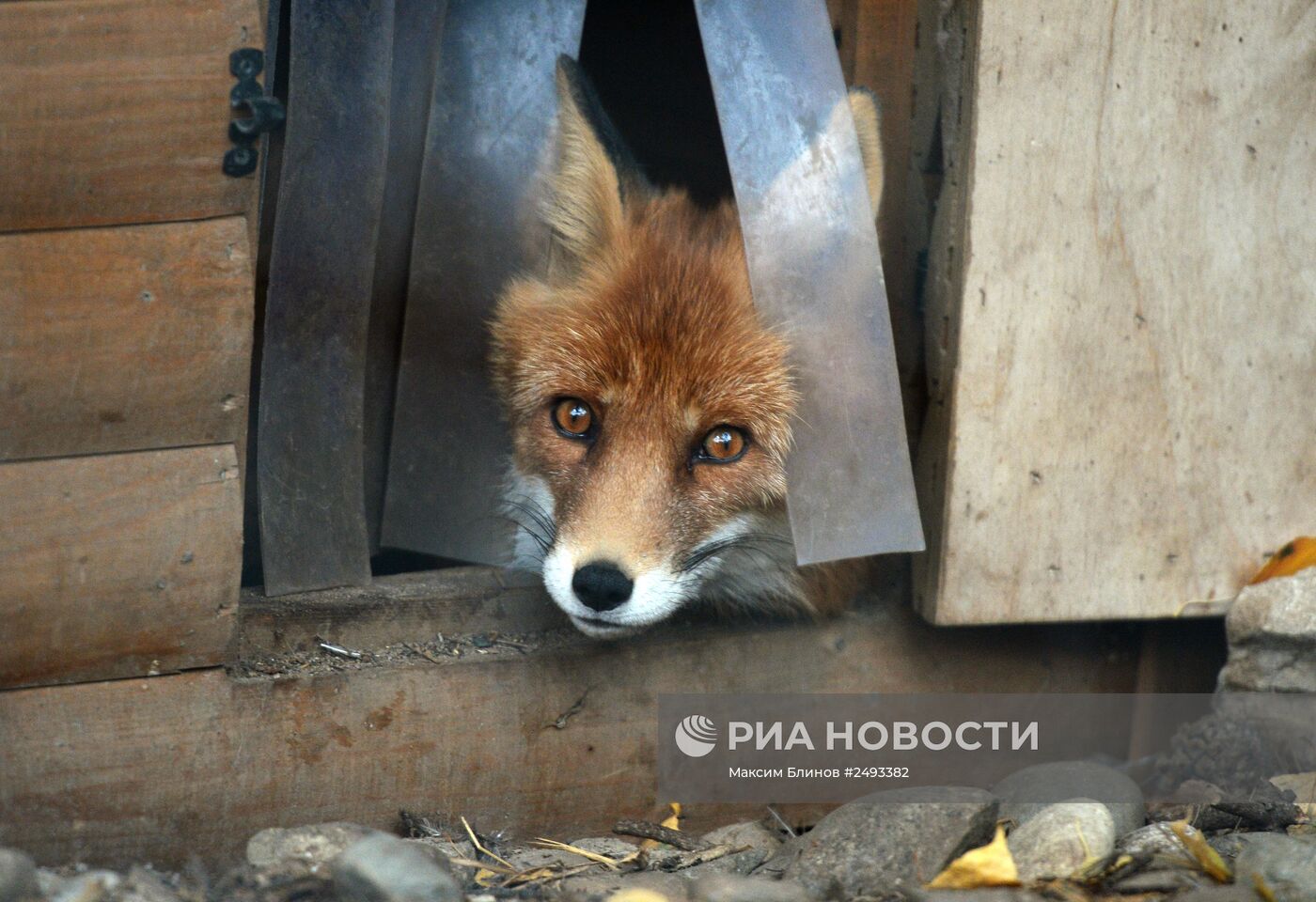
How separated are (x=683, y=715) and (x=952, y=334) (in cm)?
124

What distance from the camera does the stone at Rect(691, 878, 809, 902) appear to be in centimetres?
228

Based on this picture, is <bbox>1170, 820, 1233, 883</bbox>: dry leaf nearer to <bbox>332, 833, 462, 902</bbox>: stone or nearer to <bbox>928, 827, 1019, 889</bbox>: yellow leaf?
<bbox>928, 827, 1019, 889</bbox>: yellow leaf

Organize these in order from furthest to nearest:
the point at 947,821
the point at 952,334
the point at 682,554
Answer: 1. the point at 952,334
2. the point at 682,554
3. the point at 947,821

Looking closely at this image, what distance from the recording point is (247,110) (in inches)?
93.2

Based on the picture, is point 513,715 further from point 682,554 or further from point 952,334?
point 952,334

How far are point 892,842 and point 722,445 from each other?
101 cm

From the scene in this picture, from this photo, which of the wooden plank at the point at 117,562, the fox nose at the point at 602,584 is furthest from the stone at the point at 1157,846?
the wooden plank at the point at 117,562

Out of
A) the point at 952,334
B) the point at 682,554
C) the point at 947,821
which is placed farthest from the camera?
the point at 952,334

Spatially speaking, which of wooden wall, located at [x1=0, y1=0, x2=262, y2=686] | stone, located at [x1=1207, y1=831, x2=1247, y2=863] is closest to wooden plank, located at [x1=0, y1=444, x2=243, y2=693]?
wooden wall, located at [x1=0, y1=0, x2=262, y2=686]

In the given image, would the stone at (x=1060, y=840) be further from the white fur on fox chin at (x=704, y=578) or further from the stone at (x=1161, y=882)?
the white fur on fox chin at (x=704, y=578)

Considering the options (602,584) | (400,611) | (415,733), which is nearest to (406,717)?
(415,733)

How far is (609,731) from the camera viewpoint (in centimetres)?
308

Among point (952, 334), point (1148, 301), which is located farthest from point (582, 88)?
point (1148, 301)

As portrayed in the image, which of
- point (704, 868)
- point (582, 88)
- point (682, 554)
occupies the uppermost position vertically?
point (582, 88)
